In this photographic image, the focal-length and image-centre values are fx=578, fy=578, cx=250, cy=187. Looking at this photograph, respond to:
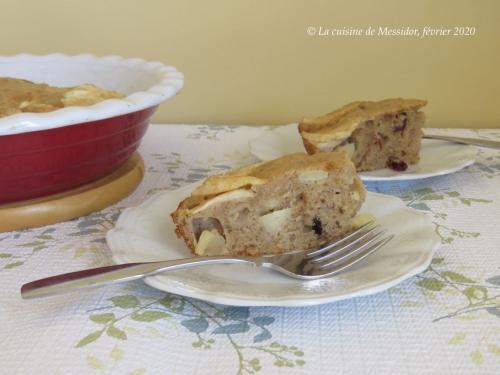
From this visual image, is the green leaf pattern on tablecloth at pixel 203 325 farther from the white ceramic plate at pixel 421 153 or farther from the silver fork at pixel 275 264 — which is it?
the white ceramic plate at pixel 421 153

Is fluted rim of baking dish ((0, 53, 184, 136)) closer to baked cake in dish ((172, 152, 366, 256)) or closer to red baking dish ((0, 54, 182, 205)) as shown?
red baking dish ((0, 54, 182, 205))

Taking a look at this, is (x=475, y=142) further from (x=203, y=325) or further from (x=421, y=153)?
(x=203, y=325)

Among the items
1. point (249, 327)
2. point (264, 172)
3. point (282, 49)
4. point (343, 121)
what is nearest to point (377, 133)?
point (343, 121)

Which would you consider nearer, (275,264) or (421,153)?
(275,264)

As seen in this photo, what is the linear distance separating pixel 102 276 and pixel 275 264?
0.64 feet

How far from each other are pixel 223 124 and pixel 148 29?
1.01 ft

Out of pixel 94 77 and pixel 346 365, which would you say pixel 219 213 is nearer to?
pixel 346 365

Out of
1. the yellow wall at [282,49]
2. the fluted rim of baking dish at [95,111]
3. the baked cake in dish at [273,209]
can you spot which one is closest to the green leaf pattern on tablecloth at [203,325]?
the baked cake in dish at [273,209]

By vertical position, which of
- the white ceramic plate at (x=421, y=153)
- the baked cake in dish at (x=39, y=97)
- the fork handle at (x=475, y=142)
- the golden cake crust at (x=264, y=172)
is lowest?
the white ceramic plate at (x=421, y=153)

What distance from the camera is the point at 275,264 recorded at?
0.67 meters

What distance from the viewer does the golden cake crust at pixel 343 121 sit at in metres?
1.04

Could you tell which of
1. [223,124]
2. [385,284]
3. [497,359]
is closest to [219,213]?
[385,284]

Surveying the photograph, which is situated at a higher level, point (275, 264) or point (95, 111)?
point (95, 111)

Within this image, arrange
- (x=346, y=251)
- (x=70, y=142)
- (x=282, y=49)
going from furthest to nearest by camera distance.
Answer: (x=282, y=49)
(x=70, y=142)
(x=346, y=251)
